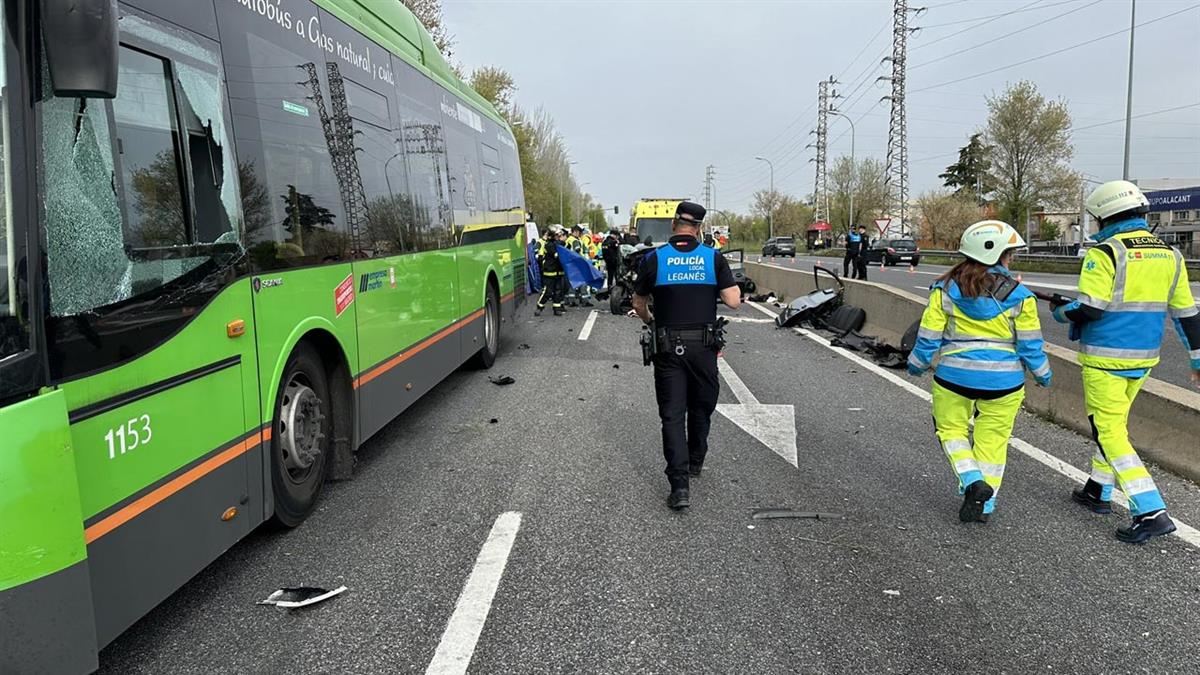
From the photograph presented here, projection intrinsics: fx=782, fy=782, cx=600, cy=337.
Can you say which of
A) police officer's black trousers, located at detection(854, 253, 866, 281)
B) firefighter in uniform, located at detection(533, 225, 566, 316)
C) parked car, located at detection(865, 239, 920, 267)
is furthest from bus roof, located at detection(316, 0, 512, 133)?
parked car, located at detection(865, 239, 920, 267)

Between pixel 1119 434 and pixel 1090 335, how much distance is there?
58cm

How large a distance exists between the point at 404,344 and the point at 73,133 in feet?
12.0

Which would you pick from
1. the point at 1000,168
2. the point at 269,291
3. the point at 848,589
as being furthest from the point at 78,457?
the point at 1000,168

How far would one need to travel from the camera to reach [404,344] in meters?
6.19

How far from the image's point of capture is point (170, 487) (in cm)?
305

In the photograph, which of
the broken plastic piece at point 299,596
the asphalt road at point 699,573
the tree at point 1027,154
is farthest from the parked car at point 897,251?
the broken plastic piece at point 299,596

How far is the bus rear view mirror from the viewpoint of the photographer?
7.59 ft

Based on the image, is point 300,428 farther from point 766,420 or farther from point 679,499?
point 766,420

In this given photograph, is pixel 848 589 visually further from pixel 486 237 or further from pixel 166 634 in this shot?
pixel 486 237

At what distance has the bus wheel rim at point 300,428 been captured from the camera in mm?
4340

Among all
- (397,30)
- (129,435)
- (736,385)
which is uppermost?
(397,30)

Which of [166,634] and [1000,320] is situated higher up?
[1000,320]

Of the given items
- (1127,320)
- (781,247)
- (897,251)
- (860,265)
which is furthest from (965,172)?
(1127,320)

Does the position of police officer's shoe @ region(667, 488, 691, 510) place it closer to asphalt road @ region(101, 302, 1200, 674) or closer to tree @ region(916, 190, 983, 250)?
asphalt road @ region(101, 302, 1200, 674)
